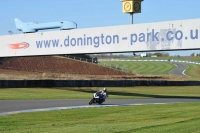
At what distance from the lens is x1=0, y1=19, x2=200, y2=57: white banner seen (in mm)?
26891

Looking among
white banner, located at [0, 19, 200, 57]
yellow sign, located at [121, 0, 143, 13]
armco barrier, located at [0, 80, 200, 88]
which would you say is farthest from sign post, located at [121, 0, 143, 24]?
armco barrier, located at [0, 80, 200, 88]

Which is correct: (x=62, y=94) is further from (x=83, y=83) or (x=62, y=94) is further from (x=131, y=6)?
(x=83, y=83)

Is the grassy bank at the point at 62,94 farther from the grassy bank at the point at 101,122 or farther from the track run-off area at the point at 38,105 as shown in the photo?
the grassy bank at the point at 101,122

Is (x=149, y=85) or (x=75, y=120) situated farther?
(x=149, y=85)

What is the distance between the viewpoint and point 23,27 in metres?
36.4

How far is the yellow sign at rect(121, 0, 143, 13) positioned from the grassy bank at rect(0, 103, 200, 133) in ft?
31.4

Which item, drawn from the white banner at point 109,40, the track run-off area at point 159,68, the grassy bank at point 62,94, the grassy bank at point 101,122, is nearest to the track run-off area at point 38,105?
the grassy bank at point 101,122

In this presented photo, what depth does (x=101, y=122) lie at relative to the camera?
15.5 metres

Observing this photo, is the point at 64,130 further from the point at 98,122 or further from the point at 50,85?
the point at 50,85

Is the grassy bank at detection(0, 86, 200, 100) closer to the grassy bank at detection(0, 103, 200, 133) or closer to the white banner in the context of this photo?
the white banner

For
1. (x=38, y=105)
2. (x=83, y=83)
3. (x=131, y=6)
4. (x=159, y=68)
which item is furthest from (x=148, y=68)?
(x=38, y=105)

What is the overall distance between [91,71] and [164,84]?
20355 mm

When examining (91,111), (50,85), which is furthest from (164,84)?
(91,111)

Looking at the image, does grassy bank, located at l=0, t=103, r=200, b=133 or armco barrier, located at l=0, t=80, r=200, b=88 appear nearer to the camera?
grassy bank, located at l=0, t=103, r=200, b=133
